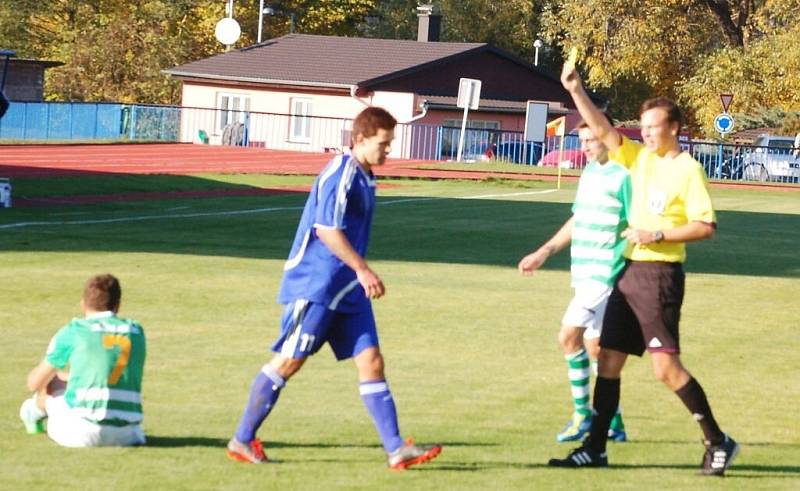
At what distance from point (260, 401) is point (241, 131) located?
52.6 meters

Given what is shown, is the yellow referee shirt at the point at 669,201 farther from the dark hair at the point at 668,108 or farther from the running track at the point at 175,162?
the running track at the point at 175,162

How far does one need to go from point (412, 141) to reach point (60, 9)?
119 feet

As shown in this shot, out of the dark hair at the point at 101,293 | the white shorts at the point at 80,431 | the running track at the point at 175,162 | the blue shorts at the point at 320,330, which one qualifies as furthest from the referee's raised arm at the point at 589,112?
the running track at the point at 175,162

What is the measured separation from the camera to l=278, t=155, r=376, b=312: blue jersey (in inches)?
317

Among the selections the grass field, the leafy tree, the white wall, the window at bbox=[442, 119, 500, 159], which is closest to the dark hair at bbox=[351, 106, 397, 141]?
the grass field

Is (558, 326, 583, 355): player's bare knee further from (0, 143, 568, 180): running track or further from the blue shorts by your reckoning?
(0, 143, 568, 180): running track

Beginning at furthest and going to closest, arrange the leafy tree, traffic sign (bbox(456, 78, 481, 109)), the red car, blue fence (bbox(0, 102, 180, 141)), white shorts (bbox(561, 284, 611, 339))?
blue fence (bbox(0, 102, 180, 141)) < the leafy tree < the red car < traffic sign (bbox(456, 78, 481, 109)) < white shorts (bbox(561, 284, 611, 339))

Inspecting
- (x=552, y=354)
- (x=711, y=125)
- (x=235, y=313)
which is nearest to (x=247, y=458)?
(x=552, y=354)

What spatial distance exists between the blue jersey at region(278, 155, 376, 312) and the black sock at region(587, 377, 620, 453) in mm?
1376

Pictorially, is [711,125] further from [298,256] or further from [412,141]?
[298,256]

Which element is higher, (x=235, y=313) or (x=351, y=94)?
(x=351, y=94)

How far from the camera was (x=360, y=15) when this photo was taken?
92.0m

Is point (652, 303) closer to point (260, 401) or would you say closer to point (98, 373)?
point (260, 401)

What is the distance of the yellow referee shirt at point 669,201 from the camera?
8266 millimetres
